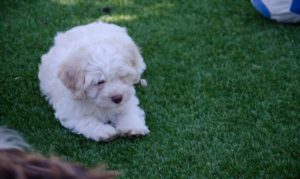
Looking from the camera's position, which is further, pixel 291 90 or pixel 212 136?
pixel 291 90

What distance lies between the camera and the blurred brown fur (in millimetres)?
1422

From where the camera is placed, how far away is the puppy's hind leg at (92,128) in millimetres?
3605

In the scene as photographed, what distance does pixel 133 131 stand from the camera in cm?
362

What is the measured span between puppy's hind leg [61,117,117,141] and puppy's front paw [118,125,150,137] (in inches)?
2.0

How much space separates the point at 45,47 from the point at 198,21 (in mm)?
1388

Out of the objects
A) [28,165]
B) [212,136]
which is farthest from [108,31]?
[28,165]

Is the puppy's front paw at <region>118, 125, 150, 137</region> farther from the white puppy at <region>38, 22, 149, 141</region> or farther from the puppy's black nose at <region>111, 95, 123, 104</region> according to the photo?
the puppy's black nose at <region>111, 95, 123, 104</region>

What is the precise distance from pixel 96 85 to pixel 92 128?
0.32 meters

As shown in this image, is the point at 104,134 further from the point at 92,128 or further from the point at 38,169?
the point at 38,169

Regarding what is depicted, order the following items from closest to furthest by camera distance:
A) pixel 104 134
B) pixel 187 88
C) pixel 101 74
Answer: pixel 101 74, pixel 104 134, pixel 187 88

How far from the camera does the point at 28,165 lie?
146cm

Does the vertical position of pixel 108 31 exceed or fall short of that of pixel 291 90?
it exceeds it

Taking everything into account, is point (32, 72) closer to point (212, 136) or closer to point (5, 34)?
point (5, 34)

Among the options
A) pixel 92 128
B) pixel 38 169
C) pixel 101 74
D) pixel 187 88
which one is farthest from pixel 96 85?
pixel 38 169
